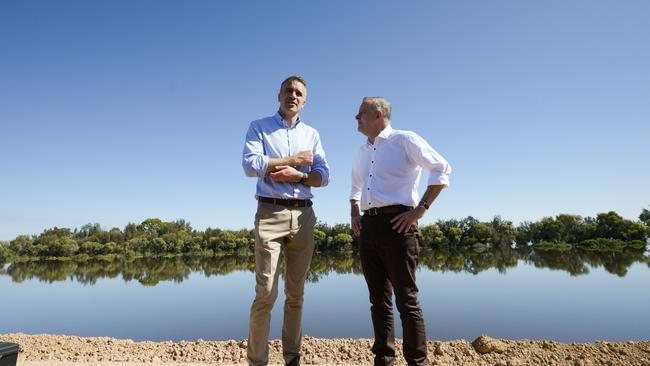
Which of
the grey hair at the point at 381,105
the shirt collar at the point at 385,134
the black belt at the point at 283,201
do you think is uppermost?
the grey hair at the point at 381,105

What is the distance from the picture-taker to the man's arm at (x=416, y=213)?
8.59ft

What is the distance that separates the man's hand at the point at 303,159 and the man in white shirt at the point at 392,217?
49 cm

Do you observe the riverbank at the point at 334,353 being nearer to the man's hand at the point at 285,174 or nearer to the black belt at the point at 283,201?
the black belt at the point at 283,201

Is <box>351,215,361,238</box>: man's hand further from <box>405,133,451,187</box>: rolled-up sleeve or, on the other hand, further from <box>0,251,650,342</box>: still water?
<box>0,251,650,342</box>: still water

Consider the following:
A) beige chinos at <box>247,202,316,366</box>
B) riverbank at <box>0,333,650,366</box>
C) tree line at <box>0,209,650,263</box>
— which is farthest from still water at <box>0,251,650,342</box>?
tree line at <box>0,209,650,263</box>

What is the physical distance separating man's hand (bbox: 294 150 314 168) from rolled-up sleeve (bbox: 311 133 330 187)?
163 millimetres

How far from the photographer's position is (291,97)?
305cm

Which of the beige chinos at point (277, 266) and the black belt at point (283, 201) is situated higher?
the black belt at point (283, 201)

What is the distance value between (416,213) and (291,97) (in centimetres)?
143

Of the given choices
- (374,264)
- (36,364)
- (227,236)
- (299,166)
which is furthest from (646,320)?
(227,236)

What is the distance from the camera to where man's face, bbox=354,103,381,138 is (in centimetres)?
298

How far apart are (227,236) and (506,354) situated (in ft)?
192

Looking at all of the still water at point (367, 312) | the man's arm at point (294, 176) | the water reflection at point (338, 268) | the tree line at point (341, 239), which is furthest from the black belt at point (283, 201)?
the tree line at point (341, 239)

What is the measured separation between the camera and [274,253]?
108 inches
